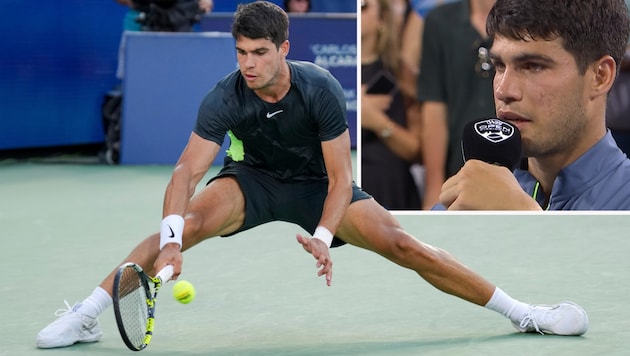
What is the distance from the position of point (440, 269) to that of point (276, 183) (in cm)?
88

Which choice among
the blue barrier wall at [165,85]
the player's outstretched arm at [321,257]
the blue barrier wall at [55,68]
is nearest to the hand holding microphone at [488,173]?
the player's outstretched arm at [321,257]

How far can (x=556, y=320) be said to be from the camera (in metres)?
5.86

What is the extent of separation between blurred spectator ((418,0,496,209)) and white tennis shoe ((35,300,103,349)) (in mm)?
2465

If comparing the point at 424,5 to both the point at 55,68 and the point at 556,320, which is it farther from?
the point at 55,68

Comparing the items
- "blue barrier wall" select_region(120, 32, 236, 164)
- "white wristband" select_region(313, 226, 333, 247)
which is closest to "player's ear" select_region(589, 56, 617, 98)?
"white wristband" select_region(313, 226, 333, 247)

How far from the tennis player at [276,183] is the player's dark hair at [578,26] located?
3.32 feet

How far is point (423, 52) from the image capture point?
25.0 feet

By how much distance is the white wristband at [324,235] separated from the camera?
17.5ft

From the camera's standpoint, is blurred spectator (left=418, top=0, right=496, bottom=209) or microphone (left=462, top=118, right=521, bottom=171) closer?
microphone (left=462, top=118, right=521, bottom=171)

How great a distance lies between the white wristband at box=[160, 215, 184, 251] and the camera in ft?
17.5

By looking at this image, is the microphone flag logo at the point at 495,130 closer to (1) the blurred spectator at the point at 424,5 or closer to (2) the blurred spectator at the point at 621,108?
(2) the blurred spectator at the point at 621,108

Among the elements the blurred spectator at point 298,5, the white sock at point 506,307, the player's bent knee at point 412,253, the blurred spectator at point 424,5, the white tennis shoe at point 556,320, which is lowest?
the blurred spectator at point 298,5

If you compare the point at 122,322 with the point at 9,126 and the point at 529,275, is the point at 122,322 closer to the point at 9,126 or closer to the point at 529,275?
the point at 529,275

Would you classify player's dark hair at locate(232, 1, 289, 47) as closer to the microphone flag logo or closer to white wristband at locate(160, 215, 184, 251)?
white wristband at locate(160, 215, 184, 251)
